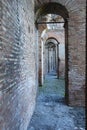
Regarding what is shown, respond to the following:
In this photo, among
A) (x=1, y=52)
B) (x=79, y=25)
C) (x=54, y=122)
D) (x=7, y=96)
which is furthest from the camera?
(x=79, y=25)

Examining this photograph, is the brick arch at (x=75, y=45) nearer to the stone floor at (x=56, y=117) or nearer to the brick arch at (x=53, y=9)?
the brick arch at (x=53, y=9)

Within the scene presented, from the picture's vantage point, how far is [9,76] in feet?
11.4

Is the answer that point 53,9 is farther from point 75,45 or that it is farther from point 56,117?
point 56,117

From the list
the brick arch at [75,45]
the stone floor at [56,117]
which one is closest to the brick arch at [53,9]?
the brick arch at [75,45]

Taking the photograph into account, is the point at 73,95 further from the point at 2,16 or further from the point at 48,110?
the point at 2,16

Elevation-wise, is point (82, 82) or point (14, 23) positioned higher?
point (14, 23)

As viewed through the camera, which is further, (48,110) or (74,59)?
(74,59)

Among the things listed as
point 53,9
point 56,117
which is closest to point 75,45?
point 53,9

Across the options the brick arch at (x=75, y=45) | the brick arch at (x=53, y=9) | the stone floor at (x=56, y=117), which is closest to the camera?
the stone floor at (x=56, y=117)

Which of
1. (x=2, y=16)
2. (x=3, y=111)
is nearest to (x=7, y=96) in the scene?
(x=3, y=111)

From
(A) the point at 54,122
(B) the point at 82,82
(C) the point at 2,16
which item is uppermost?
(C) the point at 2,16

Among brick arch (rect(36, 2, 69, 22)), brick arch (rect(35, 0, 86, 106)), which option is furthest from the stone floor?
brick arch (rect(36, 2, 69, 22))

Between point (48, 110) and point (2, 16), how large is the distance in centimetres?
501

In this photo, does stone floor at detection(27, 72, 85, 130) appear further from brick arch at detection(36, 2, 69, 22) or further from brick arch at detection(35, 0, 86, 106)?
brick arch at detection(36, 2, 69, 22)
